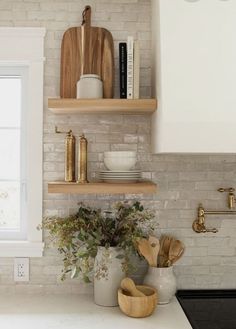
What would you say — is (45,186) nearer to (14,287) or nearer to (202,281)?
(14,287)

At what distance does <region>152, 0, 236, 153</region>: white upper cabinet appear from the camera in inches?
61.5

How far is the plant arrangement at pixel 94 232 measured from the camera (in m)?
1.71

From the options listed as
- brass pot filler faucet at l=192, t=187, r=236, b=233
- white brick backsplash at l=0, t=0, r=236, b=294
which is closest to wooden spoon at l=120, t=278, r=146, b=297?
white brick backsplash at l=0, t=0, r=236, b=294

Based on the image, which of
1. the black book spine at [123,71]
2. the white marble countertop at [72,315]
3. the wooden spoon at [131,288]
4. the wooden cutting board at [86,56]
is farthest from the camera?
the wooden cutting board at [86,56]

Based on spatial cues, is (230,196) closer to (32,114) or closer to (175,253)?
(175,253)

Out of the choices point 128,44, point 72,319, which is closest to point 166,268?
point 72,319

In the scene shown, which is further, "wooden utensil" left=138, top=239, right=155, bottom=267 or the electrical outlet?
the electrical outlet

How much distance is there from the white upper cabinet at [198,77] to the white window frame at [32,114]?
679 millimetres

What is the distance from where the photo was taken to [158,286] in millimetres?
1755

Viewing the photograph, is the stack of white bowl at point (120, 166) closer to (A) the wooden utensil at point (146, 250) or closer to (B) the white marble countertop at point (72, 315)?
(A) the wooden utensil at point (146, 250)

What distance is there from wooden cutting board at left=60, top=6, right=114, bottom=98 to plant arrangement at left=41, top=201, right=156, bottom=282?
0.59 m

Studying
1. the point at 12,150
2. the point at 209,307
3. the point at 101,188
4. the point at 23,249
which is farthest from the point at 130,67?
the point at 209,307

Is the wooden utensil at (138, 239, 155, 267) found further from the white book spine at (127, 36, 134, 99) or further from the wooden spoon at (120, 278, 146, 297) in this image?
the white book spine at (127, 36, 134, 99)

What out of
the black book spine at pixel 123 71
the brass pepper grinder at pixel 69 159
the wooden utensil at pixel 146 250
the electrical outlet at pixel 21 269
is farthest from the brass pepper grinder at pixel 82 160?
the electrical outlet at pixel 21 269
